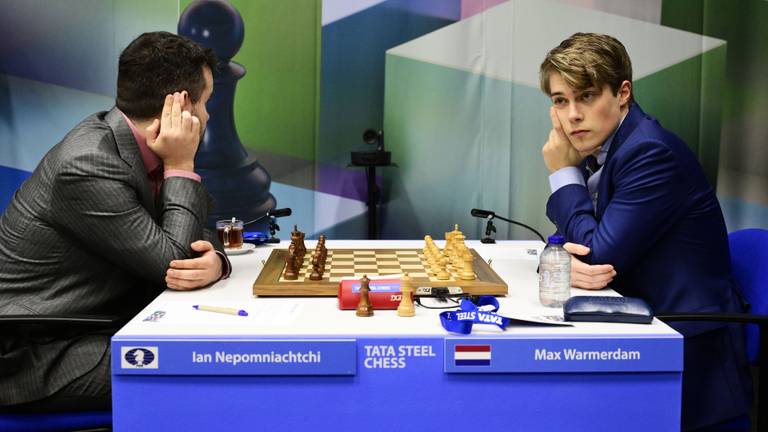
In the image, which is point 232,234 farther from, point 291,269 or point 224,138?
point 224,138

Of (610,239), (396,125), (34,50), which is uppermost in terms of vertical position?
(34,50)

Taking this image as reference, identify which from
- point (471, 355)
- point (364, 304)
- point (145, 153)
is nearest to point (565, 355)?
point (471, 355)

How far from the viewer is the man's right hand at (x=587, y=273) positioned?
2.20m

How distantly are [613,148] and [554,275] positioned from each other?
504 mm

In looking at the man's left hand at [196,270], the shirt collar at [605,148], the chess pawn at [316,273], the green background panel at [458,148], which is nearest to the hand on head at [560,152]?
the shirt collar at [605,148]

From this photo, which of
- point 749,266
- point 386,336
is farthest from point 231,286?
point 749,266

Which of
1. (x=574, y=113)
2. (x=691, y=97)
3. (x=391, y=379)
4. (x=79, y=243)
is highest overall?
(x=691, y=97)

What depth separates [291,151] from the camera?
5391mm

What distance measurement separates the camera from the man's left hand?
2137 mm

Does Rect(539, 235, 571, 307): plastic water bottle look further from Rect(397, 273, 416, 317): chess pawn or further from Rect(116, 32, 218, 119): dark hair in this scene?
Rect(116, 32, 218, 119): dark hair

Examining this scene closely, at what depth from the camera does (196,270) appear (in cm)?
218

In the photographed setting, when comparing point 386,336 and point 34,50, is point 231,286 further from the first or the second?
point 34,50

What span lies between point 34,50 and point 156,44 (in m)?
3.40

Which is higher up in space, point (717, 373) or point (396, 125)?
point (396, 125)
